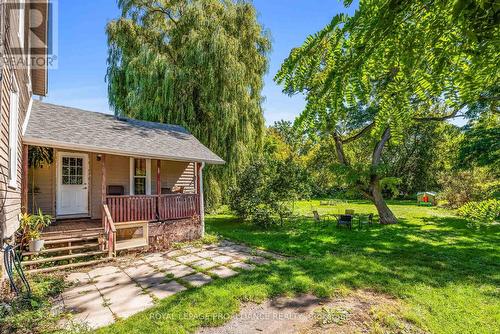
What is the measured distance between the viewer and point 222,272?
19.7 feet

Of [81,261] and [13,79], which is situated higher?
[13,79]

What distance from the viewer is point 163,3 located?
604 inches

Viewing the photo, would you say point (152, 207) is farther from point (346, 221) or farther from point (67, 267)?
point (346, 221)

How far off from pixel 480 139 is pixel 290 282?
10148 millimetres

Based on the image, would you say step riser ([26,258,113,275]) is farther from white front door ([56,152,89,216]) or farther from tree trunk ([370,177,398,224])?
tree trunk ([370,177,398,224])

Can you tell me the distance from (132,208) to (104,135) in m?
→ 2.47

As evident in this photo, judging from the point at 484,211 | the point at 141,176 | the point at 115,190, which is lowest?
the point at 484,211

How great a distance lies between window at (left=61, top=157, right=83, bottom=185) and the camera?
878 cm

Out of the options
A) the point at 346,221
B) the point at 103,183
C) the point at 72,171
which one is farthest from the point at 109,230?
the point at 346,221

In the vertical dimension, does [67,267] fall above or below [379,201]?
below

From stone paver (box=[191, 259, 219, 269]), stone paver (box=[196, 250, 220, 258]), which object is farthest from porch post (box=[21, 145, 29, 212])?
stone paver (box=[196, 250, 220, 258])

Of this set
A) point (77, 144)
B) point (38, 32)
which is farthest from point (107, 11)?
point (77, 144)

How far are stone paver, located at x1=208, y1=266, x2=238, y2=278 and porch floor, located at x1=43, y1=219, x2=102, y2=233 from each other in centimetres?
428

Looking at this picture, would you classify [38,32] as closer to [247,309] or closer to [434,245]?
[247,309]
